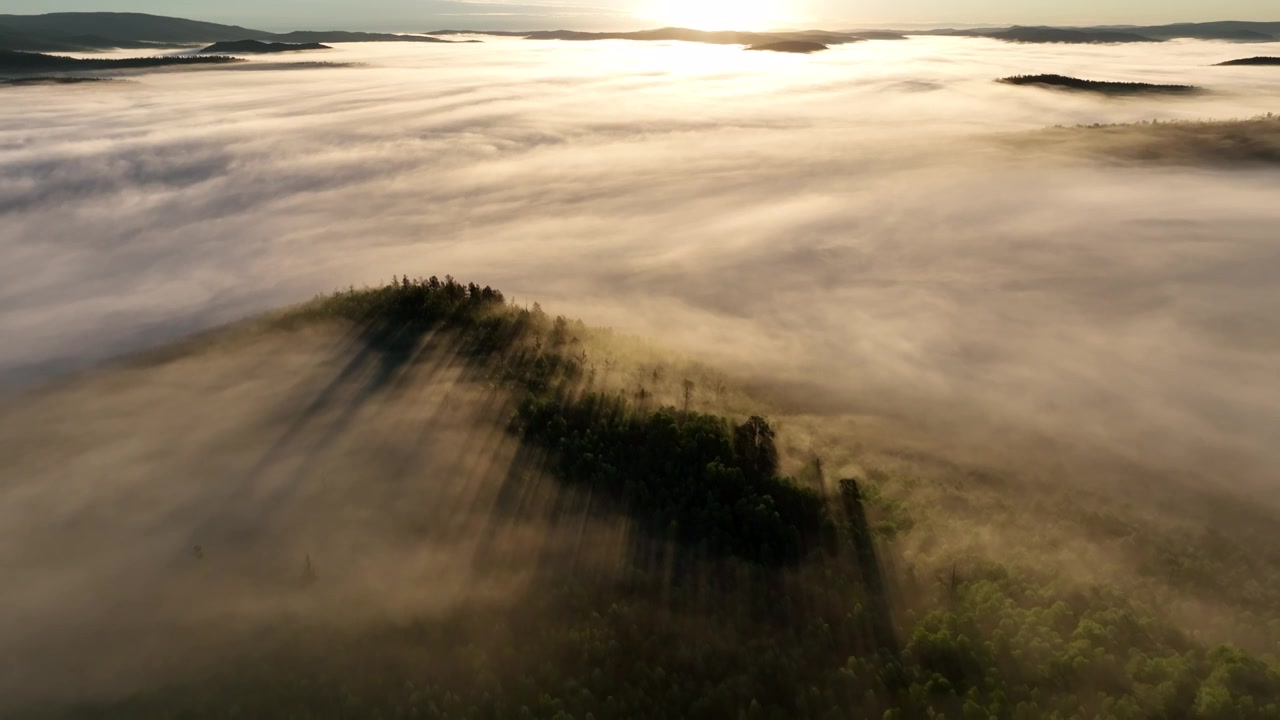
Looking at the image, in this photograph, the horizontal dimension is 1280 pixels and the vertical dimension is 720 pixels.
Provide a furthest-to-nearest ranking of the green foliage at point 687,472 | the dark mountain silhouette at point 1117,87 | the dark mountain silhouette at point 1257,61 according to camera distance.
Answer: the dark mountain silhouette at point 1257,61 < the dark mountain silhouette at point 1117,87 < the green foliage at point 687,472

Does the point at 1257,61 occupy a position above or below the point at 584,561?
above

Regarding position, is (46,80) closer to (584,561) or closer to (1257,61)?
(584,561)

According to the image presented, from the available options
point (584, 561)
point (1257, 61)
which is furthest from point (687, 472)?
point (1257, 61)

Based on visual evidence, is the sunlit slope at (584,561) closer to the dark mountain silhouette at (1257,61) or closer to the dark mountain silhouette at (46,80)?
the dark mountain silhouette at (46,80)

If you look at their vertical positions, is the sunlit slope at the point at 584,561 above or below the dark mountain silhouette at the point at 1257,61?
below

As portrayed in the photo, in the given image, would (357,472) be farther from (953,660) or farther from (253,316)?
(253,316)

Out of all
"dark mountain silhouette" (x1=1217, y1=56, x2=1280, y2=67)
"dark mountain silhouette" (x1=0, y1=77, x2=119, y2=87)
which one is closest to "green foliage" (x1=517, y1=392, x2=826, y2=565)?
"dark mountain silhouette" (x1=0, y1=77, x2=119, y2=87)

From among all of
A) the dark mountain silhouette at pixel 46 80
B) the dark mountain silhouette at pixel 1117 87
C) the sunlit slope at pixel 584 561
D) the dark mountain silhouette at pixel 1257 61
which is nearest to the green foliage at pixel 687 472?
the sunlit slope at pixel 584 561

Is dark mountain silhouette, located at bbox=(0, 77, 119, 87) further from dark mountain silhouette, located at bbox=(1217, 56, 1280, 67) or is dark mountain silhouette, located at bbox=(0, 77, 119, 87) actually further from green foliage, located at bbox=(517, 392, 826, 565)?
dark mountain silhouette, located at bbox=(1217, 56, 1280, 67)
